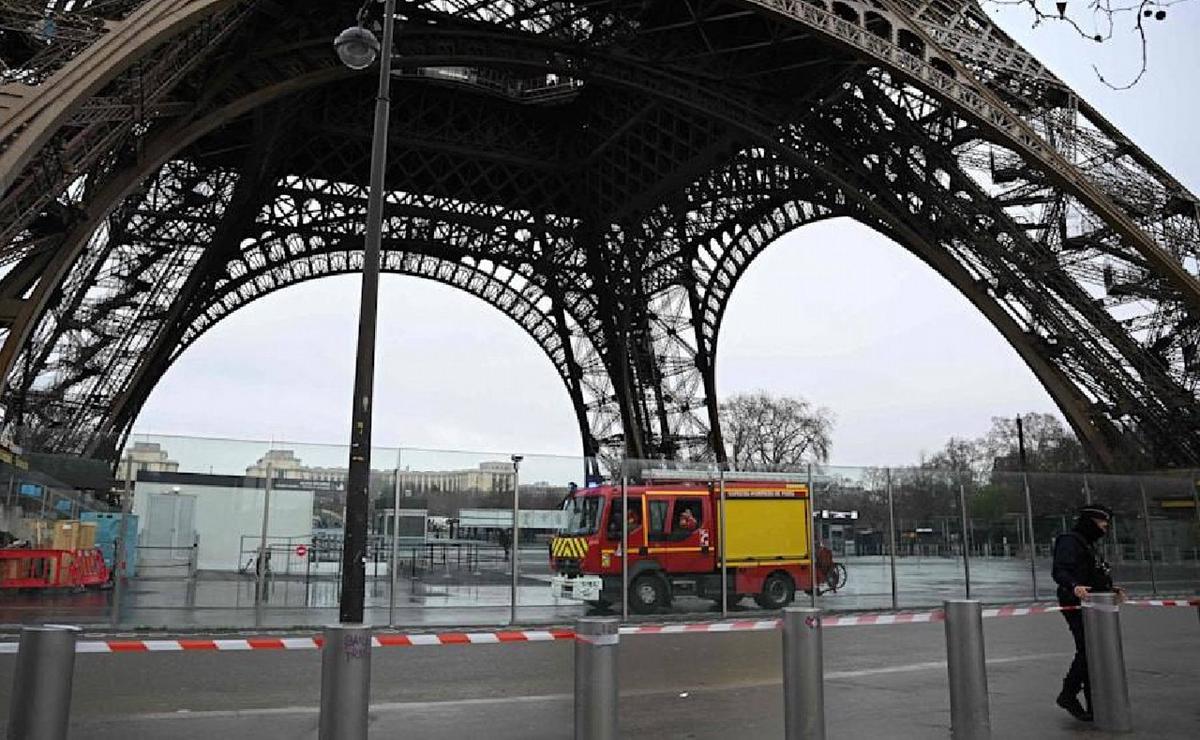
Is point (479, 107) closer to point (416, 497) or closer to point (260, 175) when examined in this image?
point (260, 175)

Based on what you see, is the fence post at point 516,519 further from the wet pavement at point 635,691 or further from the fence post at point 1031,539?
the fence post at point 1031,539

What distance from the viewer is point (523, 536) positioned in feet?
60.7

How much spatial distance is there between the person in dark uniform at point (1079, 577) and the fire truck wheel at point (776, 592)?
12.0 m

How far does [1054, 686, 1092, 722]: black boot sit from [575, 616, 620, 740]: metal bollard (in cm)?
430

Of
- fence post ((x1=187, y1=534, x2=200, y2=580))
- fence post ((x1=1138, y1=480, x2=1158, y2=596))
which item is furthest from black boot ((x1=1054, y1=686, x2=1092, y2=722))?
fence post ((x1=1138, y1=480, x2=1158, y2=596))

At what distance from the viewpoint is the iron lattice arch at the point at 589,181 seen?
18672 mm

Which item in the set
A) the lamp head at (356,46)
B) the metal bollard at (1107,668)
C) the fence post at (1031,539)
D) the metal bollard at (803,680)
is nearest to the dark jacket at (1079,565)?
the metal bollard at (1107,668)

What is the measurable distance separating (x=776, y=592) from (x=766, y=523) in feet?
4.83

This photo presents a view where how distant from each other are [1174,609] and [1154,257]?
933cm

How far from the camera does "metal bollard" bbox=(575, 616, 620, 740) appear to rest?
18.9 feet

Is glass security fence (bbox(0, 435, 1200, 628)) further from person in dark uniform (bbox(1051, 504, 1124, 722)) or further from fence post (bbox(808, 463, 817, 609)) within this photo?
person in dark uniform (bbox(1051, 504, 1124, 722))

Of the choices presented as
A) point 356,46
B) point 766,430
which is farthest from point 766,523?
point 766,430

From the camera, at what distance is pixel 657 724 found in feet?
26.2

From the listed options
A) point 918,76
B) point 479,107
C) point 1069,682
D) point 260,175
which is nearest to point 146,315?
point 260,175
